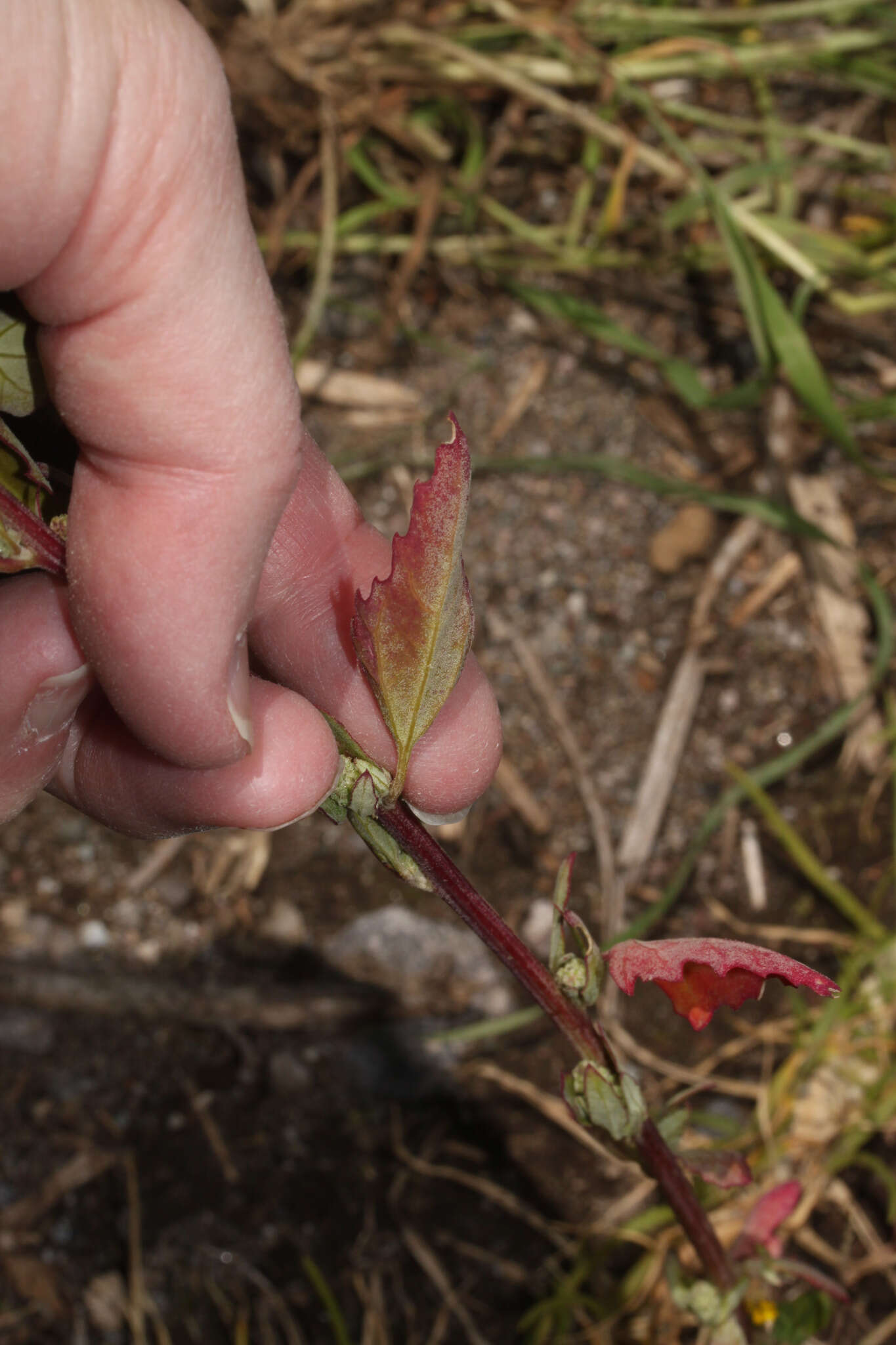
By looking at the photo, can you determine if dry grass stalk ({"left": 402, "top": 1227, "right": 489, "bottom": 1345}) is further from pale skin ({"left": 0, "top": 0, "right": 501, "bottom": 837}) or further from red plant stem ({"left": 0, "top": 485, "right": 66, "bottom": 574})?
red plant stem ({"left": 0, "top": 485, "right": 66, "bottom": 574})

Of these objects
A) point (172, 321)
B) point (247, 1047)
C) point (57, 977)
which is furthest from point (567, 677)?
point (172, 321)

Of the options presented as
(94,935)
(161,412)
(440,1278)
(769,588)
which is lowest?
(440,1278)

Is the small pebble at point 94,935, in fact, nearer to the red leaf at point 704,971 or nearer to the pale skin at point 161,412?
the pale skin at point 161,412

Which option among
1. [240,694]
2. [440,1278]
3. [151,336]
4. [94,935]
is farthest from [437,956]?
[151,336]

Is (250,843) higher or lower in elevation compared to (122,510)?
lower

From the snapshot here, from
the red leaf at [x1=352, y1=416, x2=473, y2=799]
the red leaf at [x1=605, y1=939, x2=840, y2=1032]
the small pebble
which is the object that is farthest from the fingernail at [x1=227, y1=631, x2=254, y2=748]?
the small pebble

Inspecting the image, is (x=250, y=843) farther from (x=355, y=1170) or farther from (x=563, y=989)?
(x=563, y=989)

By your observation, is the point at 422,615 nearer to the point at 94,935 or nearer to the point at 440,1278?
the point at 440,1278

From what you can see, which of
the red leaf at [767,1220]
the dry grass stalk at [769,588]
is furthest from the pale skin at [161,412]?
the dry grass stalk at [769,588]
